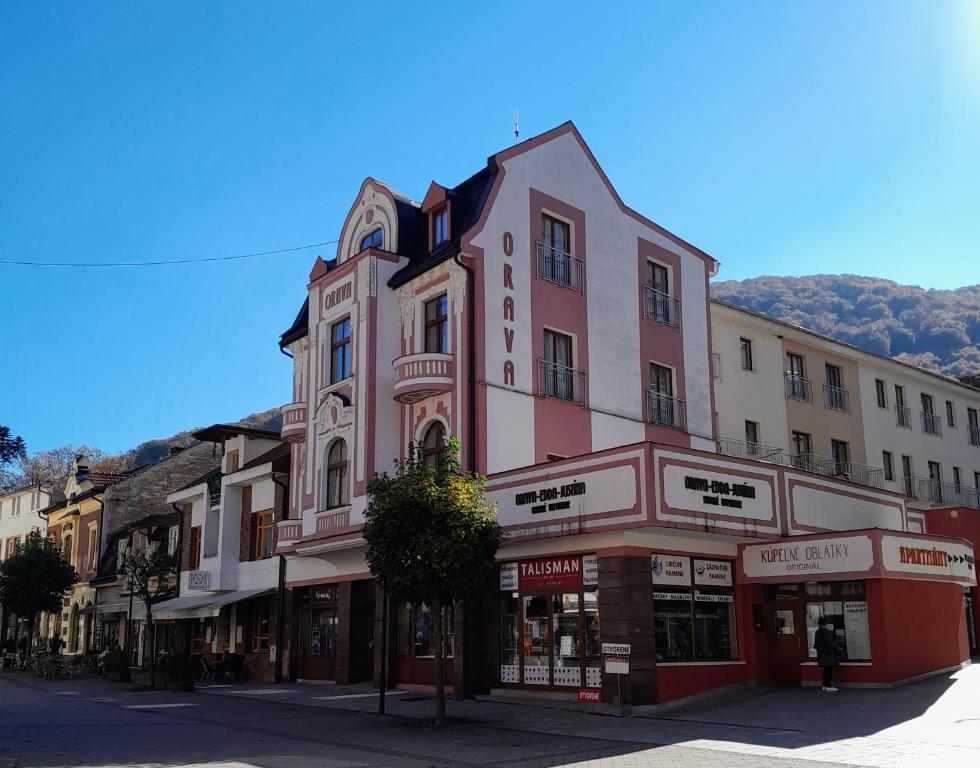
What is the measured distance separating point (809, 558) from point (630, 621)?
14.1 feet

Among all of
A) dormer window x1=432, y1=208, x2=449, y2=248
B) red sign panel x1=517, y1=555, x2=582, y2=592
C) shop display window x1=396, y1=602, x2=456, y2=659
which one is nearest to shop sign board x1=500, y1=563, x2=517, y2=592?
red sign panel x1=517, y1=555, x2=582, y2=592

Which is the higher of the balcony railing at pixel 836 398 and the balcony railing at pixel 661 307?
the balcony railing at pixel 661 307

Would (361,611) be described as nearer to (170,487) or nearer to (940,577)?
(940,577)

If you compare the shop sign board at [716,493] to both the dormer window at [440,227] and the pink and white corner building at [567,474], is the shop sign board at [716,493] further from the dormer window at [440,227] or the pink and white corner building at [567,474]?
the dormer window at [440,227]

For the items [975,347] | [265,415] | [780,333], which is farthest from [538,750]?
[975,347]

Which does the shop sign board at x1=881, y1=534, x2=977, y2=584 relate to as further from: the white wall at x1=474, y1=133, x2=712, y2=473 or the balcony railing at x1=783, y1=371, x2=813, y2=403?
the balcony railing at x1=783, y1=371, x2=813, y2=403

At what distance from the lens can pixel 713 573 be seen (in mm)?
20750

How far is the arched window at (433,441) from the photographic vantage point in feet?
78.5

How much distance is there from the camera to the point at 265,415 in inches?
3597

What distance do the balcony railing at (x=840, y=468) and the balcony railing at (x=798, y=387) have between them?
2.11 m

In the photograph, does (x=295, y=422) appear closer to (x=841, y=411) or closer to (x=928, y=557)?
(x=928, y=557)

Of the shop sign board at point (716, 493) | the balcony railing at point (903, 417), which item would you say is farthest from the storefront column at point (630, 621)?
the balcony railing at point (903, 417)

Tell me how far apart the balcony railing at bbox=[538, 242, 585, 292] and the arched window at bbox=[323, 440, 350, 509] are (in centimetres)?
730

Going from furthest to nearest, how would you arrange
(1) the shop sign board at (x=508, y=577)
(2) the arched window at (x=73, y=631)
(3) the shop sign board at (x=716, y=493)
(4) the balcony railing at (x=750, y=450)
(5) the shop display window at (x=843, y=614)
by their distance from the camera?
1. (2) the arched window at (x=73, y=631)
2. (4) the balcony railing at (x=750, y=450)
3. (1) the shop sign board at (x=508, y=577)
4. (5) the shop display window at (x=843, y=614)
5. (3) the shop sign board at (x=716, y=493)
